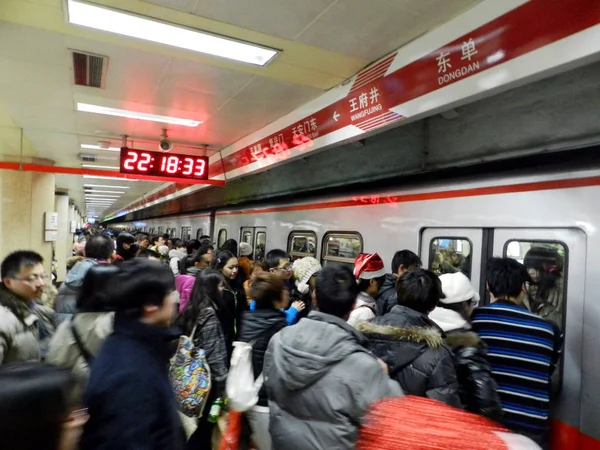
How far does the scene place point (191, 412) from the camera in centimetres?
236

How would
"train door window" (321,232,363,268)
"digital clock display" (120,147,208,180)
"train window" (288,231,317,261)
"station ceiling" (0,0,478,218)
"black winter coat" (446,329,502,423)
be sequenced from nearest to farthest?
1. "black winter coat" (446,329,502,423)
2. "station ceiling" (0,0,478,218)
3. "train door window" (321,232,363,268)
4. "train window" (288,231,317,261)
5. "digital clock display" (120,147,208,180)

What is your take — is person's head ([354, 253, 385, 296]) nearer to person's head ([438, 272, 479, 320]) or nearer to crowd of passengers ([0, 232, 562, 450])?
crowd of passengers ([0, 232, 562, 450])

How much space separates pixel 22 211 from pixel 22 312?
815 centimetres

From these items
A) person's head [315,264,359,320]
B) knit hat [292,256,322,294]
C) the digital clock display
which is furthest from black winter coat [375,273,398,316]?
the digital clock display

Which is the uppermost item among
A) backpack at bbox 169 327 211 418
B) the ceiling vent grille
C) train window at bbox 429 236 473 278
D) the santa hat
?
the ceiling vent grille

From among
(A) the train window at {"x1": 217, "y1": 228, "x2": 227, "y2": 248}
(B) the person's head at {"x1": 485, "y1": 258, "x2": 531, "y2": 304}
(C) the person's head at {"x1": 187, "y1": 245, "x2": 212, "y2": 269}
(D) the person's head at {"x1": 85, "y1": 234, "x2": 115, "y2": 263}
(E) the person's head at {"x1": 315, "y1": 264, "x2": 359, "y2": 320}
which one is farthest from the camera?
(A) the train window at {"x1": 217, "y1": 228, "x2": 227, "y2": 248}

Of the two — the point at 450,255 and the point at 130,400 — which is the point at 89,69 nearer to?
the point at 450,255

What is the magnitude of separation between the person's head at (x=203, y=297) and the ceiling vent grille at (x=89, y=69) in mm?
2450

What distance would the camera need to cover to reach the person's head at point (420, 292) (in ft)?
6.43

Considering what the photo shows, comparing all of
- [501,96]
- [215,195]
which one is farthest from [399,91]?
[215,195]

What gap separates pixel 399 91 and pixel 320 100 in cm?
144

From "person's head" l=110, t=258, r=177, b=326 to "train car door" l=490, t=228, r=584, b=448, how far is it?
2.43 meters

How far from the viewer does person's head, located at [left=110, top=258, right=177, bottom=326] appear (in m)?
1.28

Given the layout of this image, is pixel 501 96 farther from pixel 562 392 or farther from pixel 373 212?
pixel 562 392
